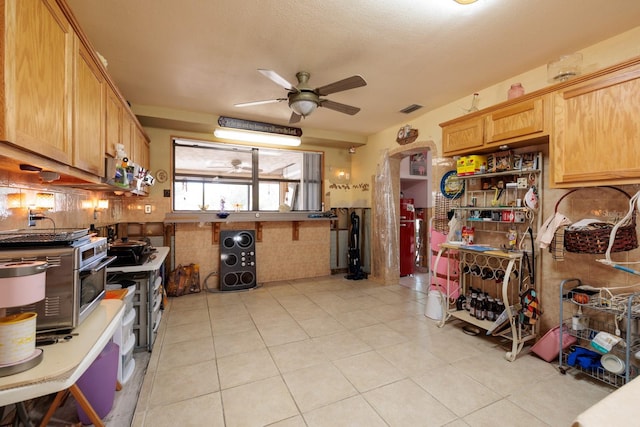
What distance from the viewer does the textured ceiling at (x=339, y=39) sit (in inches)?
77.2

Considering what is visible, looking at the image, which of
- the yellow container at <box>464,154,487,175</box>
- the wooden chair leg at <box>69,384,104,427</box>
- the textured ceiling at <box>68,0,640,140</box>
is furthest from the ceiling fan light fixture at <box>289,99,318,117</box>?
the wooden chair leg at <box>69,384,104,427</box>

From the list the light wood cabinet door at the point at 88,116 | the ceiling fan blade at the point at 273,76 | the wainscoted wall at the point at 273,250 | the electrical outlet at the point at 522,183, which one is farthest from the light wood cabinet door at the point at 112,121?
the electrical outlet at the point at 522,183

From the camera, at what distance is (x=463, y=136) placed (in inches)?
119

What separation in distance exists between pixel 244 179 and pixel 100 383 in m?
3.96

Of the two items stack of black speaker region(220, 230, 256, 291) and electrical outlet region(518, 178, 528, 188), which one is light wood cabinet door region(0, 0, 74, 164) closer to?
stack of black speaker region(220, 230, 256, 291)

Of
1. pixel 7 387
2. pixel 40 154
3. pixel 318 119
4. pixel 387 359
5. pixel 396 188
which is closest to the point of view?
pixel 7 387

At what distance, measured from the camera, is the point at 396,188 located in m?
4.82

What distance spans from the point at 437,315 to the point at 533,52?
282cm

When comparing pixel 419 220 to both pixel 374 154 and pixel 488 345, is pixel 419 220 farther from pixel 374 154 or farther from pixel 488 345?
pixel 488 345

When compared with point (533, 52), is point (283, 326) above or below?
below

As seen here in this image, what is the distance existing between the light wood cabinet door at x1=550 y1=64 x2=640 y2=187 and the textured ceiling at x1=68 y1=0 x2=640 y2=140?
0.52 metres

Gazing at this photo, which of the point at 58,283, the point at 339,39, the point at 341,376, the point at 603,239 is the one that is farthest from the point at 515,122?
the point at 58,283

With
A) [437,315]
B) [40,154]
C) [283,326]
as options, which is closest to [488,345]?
[437,315]

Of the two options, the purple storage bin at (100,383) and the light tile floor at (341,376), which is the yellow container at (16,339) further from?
the light tile floor at (341,376)
